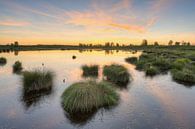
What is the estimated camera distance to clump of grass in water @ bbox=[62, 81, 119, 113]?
14633 millimetres

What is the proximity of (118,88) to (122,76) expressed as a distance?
374 centimetres

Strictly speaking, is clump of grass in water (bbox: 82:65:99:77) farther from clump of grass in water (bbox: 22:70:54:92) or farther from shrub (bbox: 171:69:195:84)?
shrub (bbox: 171:69:195:84)

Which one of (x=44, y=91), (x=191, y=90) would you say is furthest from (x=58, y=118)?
(x=191, y=90)

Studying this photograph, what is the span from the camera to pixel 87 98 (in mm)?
14914

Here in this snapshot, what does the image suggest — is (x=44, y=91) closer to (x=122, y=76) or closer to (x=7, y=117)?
(x=7, y=117)

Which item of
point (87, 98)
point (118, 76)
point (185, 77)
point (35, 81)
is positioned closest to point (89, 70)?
point (118, 76)

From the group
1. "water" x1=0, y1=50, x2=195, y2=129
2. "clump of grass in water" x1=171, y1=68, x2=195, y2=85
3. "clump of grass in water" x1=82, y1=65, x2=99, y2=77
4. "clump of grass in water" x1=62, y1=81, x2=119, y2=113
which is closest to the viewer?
"water" x1=0, y1=50, x2=195, y2=129

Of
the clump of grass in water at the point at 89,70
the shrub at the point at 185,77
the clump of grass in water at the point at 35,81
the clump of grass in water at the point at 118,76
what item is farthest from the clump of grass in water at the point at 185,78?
the clump of grass in water at the point at 35,81

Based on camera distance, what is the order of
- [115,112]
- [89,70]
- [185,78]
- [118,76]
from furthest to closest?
1. [89,70]
2. [185,78]
3. [118,76]
4. [115,112]

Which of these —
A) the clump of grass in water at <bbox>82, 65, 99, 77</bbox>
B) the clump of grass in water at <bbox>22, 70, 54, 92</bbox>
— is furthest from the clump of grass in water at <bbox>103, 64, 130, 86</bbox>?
the clump of grass in water at <bbox>22, 70, 54, 92</bbox>

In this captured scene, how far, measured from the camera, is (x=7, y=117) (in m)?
13.6

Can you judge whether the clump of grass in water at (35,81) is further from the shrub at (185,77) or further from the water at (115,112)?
the shrub at (185,77)

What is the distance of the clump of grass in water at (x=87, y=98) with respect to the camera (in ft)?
48.0

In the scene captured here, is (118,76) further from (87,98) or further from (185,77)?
(87,98)
